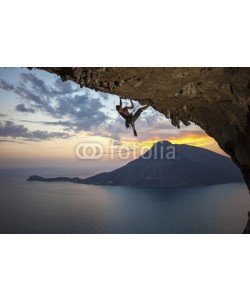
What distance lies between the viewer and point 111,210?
296 feet

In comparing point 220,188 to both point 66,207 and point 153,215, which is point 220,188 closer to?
point 153,215

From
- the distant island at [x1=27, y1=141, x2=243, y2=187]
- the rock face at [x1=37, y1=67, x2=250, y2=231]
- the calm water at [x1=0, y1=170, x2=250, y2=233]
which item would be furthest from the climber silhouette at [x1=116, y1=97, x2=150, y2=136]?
the distant island at [x1=27, y1=141, x2=243, y2=187]

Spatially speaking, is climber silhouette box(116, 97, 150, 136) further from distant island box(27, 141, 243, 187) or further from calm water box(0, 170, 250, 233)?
distant island box(27, 141, 243, 187)

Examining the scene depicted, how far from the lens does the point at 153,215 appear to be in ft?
278

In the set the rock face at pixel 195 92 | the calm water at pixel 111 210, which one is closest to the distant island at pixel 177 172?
the calm water at pixel 111 210

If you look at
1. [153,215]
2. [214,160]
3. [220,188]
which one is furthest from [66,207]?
[214,160]

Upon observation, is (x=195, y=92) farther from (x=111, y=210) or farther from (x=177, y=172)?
(x=177, y=172)

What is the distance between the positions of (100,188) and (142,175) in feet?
59.5

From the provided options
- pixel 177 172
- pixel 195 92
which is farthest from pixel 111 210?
pixel 195 92

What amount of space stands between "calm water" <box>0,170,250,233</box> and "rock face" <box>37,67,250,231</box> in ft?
181

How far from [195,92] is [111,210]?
8470cm

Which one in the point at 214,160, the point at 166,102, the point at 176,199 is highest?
the point at 166,102
